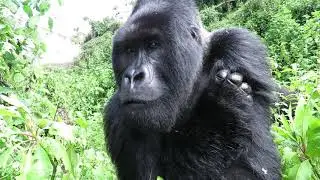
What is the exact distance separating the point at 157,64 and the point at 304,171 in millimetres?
1013

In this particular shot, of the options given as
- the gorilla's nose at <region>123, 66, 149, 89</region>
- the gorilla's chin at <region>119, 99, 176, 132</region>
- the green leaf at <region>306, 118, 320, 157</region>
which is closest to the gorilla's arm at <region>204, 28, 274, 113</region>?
the gorilla's chin at <region>119, 99, 176, 132</region>

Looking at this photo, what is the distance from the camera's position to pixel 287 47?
959 cm

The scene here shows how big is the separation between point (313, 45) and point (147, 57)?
19.2ft

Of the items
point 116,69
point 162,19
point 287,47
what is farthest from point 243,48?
point 287,47

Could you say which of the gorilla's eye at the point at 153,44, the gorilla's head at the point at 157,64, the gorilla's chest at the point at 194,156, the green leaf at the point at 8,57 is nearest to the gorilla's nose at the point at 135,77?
the gorilla's head at the point at 157,64

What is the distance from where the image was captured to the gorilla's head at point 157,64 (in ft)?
8.58

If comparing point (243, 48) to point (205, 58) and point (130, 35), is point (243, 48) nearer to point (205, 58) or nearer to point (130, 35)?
point (205, 58)

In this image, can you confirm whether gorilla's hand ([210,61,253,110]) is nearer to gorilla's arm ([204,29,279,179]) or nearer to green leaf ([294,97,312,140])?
gorilla's arm ([204,29,279,179])

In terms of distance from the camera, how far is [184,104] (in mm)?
2904

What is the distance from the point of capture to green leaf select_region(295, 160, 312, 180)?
2160 mm

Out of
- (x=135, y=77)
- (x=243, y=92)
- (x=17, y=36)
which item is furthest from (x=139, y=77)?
(x=17, y=36)

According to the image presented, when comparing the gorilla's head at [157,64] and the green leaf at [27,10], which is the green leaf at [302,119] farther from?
the green leaf at [27,10]

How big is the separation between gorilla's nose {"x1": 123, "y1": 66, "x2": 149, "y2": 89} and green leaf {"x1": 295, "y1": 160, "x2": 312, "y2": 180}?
0.90m

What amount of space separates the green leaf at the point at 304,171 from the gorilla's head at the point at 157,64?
81 centimetres
